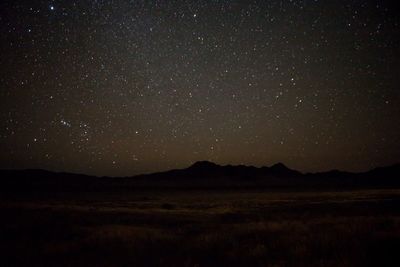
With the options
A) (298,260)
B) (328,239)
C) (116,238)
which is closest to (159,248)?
(116,238)

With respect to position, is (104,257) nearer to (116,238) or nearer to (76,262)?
(76,262)

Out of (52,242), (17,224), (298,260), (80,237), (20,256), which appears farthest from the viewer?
(17,224)

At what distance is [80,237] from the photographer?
15.7 m

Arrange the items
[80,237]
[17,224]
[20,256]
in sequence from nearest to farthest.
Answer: [20,256] < [80,237] < [17,224]

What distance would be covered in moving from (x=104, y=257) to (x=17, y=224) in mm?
10540

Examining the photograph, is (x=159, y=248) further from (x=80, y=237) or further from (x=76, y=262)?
(x=80, y=237)

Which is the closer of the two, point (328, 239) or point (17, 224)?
point (328, 239)

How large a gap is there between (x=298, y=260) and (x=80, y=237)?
8853 mm

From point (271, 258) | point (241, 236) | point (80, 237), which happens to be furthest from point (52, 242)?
point (271, 258)

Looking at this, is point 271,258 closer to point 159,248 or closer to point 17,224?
point 159,248

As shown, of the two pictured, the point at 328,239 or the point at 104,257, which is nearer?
the point at 104,257

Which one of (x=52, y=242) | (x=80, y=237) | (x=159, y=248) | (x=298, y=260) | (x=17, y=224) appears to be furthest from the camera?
(x=17, y=224)

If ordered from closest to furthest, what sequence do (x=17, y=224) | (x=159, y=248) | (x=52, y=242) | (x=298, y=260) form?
(x=298, y=260) → (x=159, y=248) → (x=52, y=242) → (x=17, y=224)

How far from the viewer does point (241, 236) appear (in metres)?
15.0
